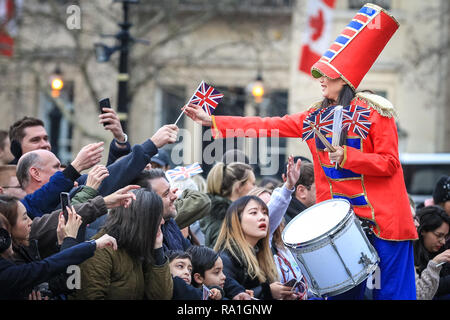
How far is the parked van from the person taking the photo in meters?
14.9

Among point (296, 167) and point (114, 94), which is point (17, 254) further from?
point (114, 94)

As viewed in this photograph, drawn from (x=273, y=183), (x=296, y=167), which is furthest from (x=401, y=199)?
(x=273, y=183)

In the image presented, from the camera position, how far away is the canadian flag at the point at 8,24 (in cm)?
1742

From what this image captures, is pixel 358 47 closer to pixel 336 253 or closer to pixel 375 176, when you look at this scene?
pixel 375 176

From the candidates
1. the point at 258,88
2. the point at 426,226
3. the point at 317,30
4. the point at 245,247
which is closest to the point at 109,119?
the point at 245,247

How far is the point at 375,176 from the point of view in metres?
5.04

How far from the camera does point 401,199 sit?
504 cm

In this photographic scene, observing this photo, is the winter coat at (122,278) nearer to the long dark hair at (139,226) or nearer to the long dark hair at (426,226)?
the long dark hair at (139,226)

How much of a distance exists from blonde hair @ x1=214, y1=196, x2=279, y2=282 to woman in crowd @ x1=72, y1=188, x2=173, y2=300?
102 cm

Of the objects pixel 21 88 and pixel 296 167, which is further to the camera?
pixel 21 88

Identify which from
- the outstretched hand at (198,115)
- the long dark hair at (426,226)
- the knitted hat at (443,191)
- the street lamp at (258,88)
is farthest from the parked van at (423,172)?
the outstretched hand at (198,115)

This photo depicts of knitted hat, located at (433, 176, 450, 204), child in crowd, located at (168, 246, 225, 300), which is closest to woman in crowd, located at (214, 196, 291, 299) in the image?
child in crowd, located at (168, 246, 225, 300)
